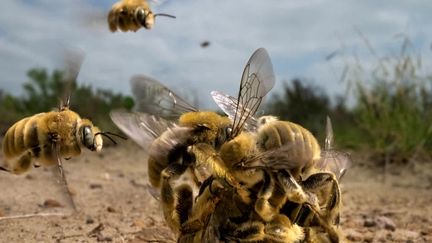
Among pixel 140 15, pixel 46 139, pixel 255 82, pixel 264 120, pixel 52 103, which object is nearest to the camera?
pixel 264 120

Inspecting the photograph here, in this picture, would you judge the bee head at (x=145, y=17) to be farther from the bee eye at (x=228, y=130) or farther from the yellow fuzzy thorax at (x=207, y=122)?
the bee eye at (x=228, y=130)

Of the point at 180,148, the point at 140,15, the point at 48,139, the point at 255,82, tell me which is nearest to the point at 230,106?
the point at 255,82

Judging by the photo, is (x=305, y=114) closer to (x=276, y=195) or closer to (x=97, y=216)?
(x=97, y=216)

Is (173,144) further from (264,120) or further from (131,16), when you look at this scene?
(131,16)

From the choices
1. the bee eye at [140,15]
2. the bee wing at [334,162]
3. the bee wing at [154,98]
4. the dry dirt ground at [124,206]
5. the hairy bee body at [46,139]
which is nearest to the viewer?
the bee wing at [334,162]

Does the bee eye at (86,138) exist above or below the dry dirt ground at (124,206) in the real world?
above

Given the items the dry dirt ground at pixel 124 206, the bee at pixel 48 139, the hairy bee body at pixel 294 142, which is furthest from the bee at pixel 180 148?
the bee at pixel 48 139

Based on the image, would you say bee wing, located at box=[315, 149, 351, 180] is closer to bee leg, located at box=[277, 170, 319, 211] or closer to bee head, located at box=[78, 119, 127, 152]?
bee leg, located at box=[277, 170, 319, 211]

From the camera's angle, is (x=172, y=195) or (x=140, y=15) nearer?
(x=172, y=195)
